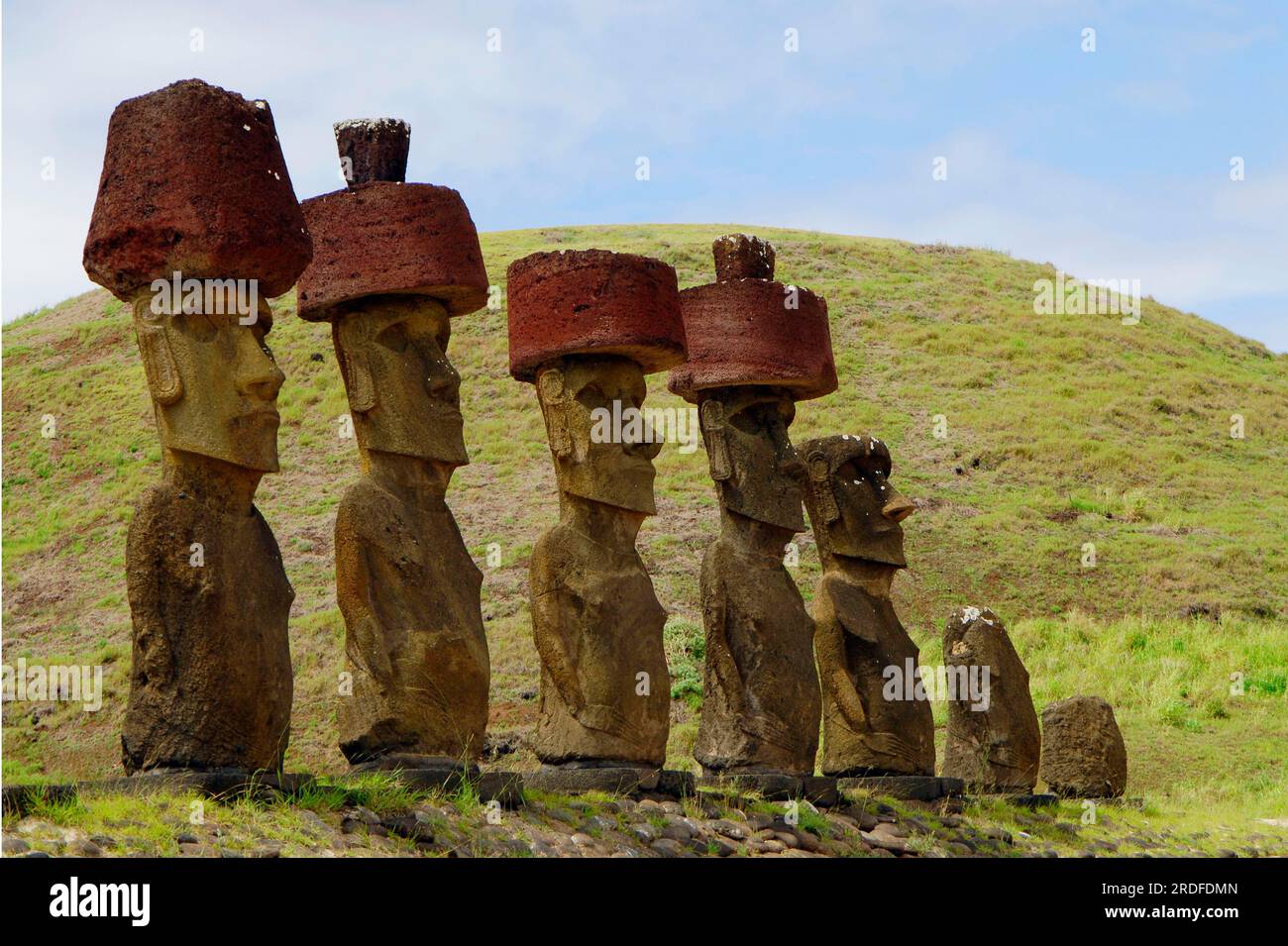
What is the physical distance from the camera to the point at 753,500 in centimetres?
1142

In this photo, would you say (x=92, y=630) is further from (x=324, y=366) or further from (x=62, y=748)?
(x=324, y=366)

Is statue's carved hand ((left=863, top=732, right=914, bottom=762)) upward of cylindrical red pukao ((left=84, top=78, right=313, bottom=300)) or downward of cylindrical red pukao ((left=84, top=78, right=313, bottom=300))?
downward

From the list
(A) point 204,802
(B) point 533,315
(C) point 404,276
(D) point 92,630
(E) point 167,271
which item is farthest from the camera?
(D) point 92,630

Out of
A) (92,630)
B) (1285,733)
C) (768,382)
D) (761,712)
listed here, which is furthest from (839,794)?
(92,630)

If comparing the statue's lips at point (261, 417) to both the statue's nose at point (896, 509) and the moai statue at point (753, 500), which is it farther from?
the statue's nose at point (896, 509)

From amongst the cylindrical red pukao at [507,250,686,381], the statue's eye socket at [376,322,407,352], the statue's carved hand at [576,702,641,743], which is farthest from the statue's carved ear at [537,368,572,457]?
the statue's carved hand at [576,702,641,743]

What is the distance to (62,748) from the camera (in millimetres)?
18250

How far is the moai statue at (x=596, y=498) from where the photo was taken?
9766 millimetres

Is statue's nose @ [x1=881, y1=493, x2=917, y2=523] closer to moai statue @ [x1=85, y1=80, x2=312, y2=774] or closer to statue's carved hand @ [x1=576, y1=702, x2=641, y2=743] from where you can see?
statue's carved hand @ [x1=576, y1=702, x2=641, y2=743]

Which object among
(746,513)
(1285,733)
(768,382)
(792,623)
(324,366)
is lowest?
(1285,733)

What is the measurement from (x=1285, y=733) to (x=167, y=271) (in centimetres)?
1433

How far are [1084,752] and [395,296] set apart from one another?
26.3 feet

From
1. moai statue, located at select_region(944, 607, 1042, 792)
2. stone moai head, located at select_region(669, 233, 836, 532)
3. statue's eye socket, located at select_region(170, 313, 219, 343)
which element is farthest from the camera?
moai statue, located at select_region(944, 607, 1042, 792)

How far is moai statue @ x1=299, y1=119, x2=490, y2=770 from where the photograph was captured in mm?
8742
